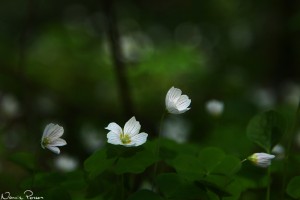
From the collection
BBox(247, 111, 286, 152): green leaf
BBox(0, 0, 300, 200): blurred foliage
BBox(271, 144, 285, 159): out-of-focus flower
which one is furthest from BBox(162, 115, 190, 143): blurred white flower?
BBox(247, 111, 286, 152): green leaf

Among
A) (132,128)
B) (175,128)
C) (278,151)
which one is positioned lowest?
(175,128)

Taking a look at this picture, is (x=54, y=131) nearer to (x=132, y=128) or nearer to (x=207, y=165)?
(x=132, y=128)

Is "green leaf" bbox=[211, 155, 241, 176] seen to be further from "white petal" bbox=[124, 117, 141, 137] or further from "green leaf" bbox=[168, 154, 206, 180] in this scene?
"white petal" bbox=[124, 117, 141, 137]

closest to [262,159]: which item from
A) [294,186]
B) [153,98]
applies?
[294,186]

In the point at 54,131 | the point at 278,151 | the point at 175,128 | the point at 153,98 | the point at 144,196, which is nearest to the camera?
the point at 144,196

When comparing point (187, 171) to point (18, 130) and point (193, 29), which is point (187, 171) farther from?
point (193, 29)

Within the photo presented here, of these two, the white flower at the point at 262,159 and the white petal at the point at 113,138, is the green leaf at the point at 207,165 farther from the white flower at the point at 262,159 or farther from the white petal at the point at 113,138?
the white petal at the point at 113,138
